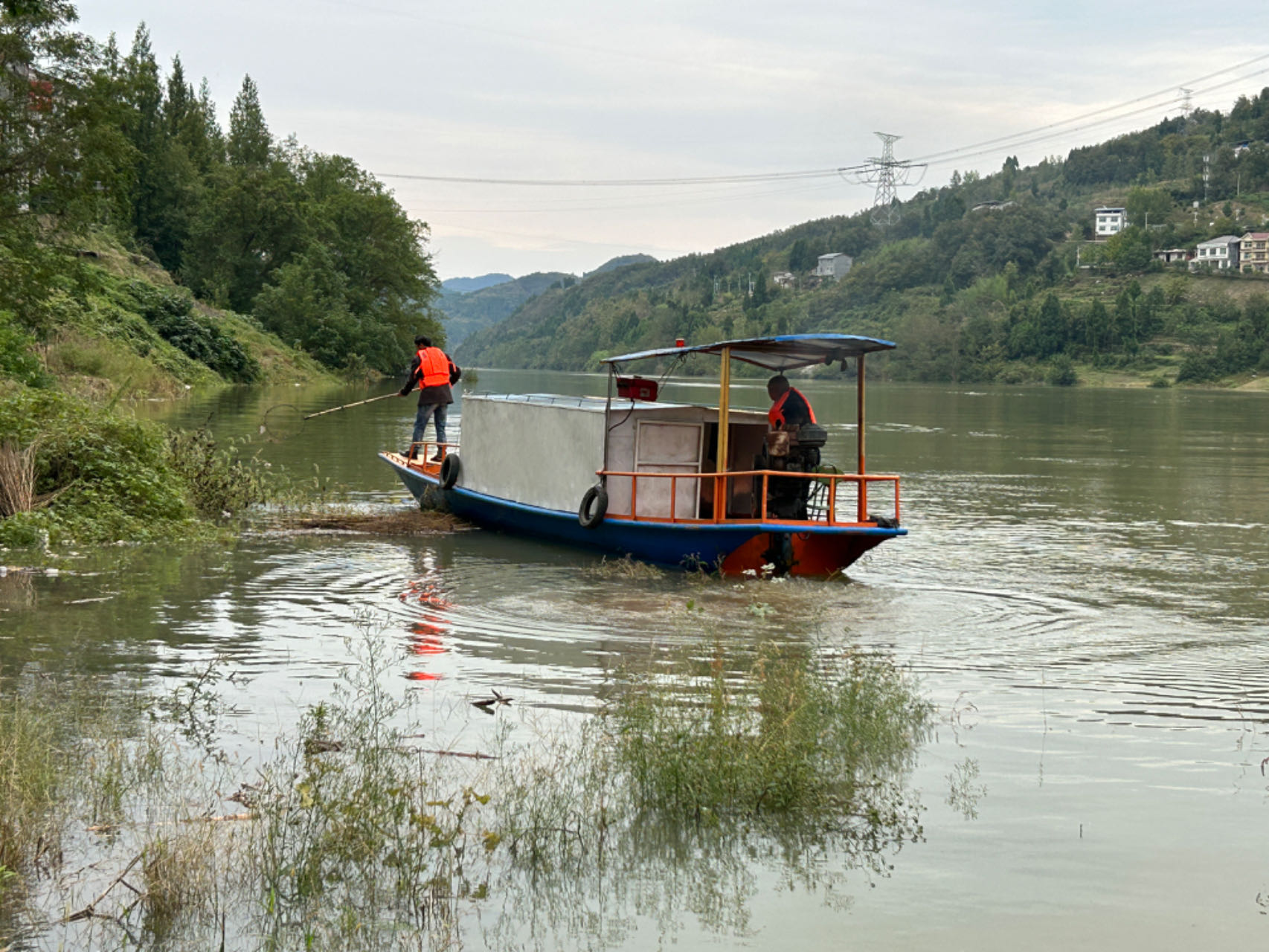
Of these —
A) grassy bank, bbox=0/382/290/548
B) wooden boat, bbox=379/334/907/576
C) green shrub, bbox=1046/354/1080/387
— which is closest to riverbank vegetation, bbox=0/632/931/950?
wooden boat, bbox=379/334/907/576

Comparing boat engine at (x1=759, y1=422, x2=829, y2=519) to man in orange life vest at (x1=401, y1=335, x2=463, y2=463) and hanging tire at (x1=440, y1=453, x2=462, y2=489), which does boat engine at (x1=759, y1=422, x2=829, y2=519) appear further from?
man in orange life vest at (x1=401, y1=335, x2=463, y2=463)

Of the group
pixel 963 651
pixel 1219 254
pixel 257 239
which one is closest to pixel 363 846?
pixel 963 651

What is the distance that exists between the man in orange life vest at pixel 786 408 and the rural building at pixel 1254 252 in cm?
18670

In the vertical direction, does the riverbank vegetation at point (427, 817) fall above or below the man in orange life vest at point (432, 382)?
below

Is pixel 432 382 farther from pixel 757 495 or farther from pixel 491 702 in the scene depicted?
pixel 491 702

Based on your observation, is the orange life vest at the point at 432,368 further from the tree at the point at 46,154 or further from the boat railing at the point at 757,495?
the tree at the point at 46,154

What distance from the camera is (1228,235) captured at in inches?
7790

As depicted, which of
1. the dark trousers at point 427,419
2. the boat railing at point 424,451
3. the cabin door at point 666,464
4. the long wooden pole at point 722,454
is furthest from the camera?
the dark trousers at point 427,419

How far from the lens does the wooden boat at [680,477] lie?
15.0m

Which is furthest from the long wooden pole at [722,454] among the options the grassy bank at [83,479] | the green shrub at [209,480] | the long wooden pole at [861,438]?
the green shrub at [209,480]

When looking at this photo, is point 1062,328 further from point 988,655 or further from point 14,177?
point 988,655

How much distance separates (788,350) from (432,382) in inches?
324

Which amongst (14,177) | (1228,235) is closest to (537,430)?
(14,177)

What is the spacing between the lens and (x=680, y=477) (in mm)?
15266
